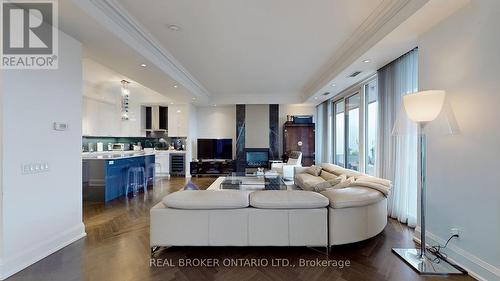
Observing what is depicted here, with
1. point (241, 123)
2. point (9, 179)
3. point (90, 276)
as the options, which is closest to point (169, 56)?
point (9, 179)

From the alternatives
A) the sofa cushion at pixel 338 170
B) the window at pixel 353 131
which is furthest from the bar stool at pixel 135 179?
the window at pixel 353 131

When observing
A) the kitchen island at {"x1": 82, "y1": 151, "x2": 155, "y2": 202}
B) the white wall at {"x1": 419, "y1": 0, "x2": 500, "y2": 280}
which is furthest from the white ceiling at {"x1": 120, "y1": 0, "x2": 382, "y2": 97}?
the kitchen island at {"x1": 82, "y1": 151, "x2": 155, "y2": 202}

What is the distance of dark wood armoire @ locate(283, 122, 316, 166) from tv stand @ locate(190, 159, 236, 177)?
87.6 inches

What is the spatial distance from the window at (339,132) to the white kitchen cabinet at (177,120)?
17.2 feet

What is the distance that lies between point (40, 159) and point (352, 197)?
139 inches

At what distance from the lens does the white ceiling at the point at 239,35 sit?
8.86 ft

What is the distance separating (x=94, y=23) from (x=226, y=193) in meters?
2.39

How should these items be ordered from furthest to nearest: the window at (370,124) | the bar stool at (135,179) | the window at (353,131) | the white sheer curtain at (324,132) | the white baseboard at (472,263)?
the white sheer curtain at (324,132) → the window at (353,131) → the bar stool at (135,179) → the window at (370,124) → the white baseboard at (472,263)

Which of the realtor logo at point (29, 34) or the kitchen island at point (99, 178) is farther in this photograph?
the kitchen island at point (99, 178)

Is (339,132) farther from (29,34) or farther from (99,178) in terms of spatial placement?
(29,34)

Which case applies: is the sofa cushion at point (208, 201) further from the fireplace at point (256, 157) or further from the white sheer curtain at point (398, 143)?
the fireplace at point (256, 157)

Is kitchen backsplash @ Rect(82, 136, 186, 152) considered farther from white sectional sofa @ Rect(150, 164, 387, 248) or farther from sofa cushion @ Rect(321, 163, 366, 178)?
white sectional sofa @ Rect(150, 164, 387, 248)

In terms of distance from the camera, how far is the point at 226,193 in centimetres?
264

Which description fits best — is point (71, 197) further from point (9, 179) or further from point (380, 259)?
point (380, 259)
